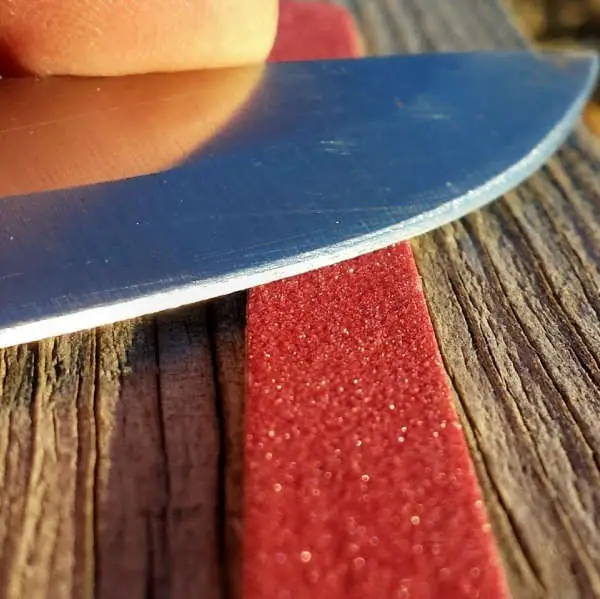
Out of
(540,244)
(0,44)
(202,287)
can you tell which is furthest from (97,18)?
(540,244)

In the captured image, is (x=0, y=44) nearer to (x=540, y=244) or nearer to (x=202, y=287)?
(x=202, y=287)

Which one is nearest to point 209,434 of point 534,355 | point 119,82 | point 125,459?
point 125,459

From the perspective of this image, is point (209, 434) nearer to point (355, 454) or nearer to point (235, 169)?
point (355, 454)

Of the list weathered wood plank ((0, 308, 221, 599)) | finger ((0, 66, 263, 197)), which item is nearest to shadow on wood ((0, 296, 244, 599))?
weathered wood plank ((0, 308, 221, 599))

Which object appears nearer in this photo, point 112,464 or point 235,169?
point 112,464

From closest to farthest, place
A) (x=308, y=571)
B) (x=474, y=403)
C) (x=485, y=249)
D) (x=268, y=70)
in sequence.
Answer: (x=308, y=571)
(x=474, y=403)
(x=485, y=249)
(x=268, y=70)

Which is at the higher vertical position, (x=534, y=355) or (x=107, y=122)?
(x=107, y=122)
